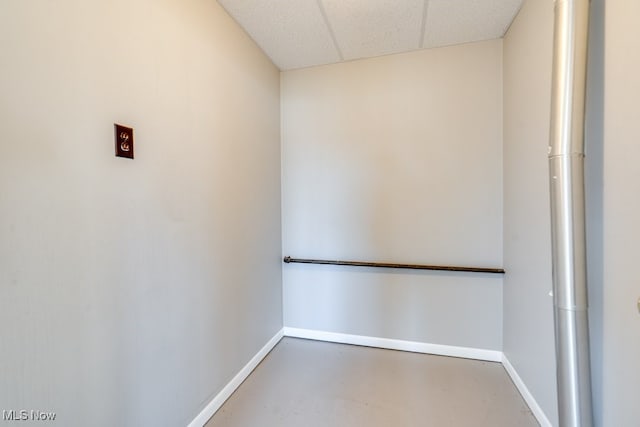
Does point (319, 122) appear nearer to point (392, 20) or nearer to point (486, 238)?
point (392, 20)

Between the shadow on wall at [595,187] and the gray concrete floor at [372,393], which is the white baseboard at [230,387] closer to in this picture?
the gray concrete floor at [372,393]

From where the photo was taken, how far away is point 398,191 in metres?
2.37

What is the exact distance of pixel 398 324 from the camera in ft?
7.96

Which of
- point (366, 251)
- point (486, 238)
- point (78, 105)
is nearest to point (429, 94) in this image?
point (486, 238)

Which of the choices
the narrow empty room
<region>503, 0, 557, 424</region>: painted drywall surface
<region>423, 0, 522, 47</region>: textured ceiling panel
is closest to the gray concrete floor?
the narrow empty room

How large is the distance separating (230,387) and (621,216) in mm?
2165

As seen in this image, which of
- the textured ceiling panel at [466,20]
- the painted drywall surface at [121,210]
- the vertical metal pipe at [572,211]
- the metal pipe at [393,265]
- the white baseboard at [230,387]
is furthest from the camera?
the metal pipe at [393,265]

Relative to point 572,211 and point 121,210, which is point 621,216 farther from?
point 121,210

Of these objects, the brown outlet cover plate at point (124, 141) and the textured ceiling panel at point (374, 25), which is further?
the textured ceiling panel at point (374, 25)

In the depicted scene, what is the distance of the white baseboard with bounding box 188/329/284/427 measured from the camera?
163 cm

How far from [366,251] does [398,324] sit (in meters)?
0.66

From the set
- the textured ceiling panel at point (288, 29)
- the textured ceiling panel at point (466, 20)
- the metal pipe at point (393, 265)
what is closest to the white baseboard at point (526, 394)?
the metal pipe at point (393, 265)

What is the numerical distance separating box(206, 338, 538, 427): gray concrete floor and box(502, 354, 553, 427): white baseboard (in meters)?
0.04

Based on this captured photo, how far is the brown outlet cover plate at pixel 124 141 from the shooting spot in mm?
1134
